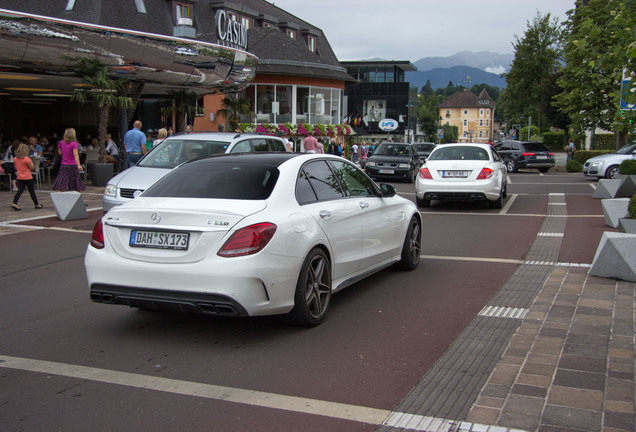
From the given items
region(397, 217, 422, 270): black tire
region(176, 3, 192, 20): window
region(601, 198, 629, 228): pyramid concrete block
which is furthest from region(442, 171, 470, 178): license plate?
region(176, 3, 192, 20): window

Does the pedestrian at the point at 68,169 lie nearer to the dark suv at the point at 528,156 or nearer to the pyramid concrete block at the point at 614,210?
the pyramid concrete block at the point at 614,210

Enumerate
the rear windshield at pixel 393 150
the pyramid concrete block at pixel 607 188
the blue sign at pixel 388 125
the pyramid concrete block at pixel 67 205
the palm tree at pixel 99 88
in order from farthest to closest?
1. the blue sign at pixel 388 125
2. the rear windshield at pixel 393 150
3. the palm tree at pixel 99 88
4. the pyramid concrete block at pixel 607 188
5. the pyramid concrete block at pixel 67 205

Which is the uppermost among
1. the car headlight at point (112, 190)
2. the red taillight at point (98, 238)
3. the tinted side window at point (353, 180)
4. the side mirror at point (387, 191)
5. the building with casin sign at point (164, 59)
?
the building with casin sign at point (164, 59)

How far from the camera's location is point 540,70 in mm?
67375

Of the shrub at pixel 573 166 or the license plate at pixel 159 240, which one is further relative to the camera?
the shrub at pixel 573 166

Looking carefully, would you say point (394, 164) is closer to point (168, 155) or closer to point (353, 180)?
point (168, 155)

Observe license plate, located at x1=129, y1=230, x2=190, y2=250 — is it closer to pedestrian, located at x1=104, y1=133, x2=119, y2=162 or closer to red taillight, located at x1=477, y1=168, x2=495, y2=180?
red taillight, located at x1=477, y1=168, x2=495, y2=180

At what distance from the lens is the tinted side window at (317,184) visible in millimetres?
5648

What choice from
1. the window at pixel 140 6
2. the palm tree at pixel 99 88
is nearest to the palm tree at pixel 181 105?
the window at pixel 140 6

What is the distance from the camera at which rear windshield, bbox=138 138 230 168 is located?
11.7m

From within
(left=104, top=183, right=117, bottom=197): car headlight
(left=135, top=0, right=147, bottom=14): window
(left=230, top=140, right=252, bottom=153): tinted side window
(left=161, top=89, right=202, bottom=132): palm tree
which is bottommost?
(left=104, top=183, right=117, bottom=197): car headlight

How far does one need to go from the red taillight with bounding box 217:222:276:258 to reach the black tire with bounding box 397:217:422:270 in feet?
10.4

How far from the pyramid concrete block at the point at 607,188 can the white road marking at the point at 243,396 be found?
48.5 feet

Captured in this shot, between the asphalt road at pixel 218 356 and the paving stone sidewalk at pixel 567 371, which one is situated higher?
the paving stone sidewalk at pixel 567 371
